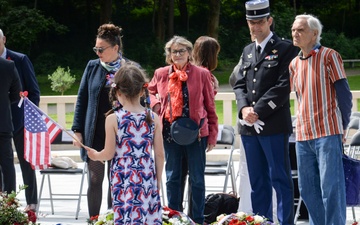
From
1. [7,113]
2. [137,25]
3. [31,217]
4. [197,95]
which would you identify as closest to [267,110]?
[197,95]

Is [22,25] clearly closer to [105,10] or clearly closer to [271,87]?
[105,10]

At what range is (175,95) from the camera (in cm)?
885

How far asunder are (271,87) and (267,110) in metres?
0.21

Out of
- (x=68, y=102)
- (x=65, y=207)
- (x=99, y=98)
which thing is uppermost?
(x=99, y=98)

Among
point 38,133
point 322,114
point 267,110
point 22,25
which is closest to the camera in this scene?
point 38,133

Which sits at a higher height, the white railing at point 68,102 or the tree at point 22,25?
the tree at point 22,25

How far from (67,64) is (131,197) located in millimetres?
39224

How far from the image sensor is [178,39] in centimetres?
899

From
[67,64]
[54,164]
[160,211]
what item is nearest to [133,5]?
[67,64]

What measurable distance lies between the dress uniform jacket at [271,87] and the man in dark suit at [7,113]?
236 centimetres

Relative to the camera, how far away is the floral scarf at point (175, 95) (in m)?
8.85

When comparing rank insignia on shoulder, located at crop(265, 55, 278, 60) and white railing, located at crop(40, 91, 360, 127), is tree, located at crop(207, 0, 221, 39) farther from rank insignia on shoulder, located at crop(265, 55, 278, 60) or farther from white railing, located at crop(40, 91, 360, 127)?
rank insignia on shoulder, located at crop(265, 55, 278, 60)

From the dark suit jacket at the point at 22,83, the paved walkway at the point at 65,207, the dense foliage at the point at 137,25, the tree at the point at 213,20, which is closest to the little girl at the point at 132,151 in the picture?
the paved walkway at the point at 65,207

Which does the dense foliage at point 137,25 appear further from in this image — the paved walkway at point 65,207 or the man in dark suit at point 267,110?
the man in dark suit at point 267,110
